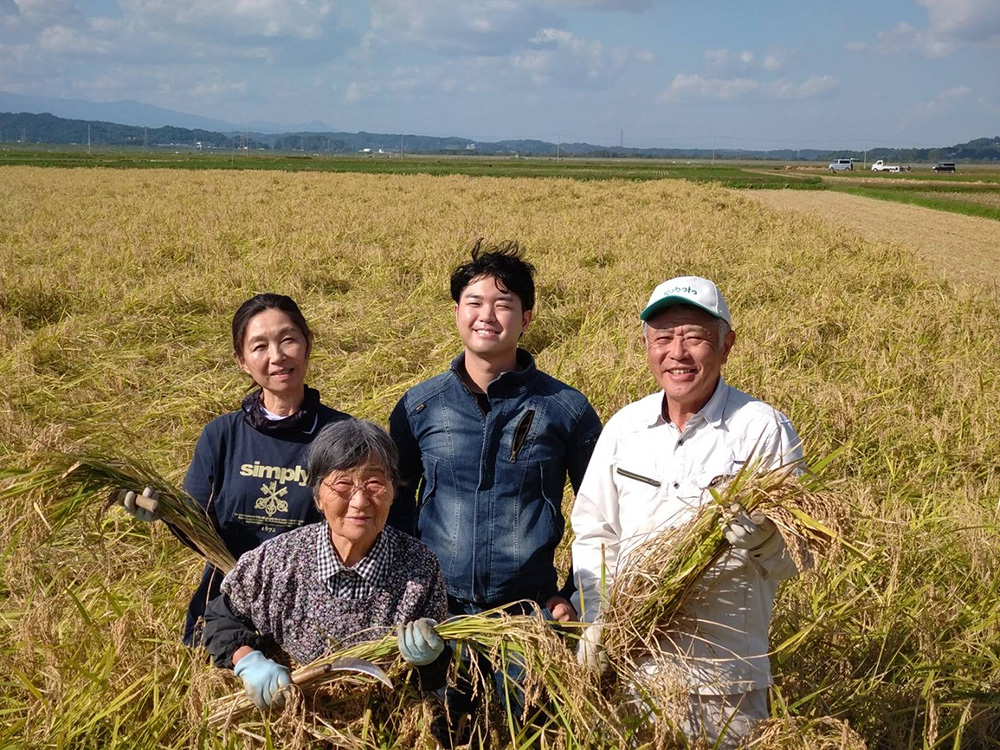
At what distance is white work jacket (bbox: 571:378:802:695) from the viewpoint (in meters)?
1.83

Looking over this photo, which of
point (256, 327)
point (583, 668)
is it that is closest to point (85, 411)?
point (256, 327)

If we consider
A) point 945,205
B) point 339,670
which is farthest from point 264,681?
point 945,205

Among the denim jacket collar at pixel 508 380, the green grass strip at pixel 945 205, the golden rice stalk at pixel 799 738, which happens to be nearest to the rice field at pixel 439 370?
the golden rice stalk at pixel 799 738

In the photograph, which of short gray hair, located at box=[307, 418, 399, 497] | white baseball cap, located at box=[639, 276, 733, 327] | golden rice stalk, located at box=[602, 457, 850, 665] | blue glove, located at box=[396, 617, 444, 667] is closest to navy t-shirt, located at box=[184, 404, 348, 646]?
short gray hair, located at box=[307, 418, 399, 497]

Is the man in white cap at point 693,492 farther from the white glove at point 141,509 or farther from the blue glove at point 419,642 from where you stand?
the white glove at point 141,509

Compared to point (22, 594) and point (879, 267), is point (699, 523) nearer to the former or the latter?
point (22, 594)

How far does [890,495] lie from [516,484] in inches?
85.1

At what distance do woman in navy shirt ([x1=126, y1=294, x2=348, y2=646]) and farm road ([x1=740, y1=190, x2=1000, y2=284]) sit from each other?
8147 millimetres

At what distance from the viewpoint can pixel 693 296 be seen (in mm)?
1915

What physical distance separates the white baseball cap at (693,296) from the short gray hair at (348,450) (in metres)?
0.68

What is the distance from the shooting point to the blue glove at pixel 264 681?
5.47 feet

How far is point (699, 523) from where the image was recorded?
5.50ft

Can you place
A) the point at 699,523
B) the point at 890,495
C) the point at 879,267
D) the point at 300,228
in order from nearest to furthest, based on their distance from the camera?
the point at 699,523 < the point at 890,495 < the point at 879,267 < the point at 300,228

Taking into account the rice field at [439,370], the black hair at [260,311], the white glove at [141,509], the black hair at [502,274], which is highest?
the black hair at [502,274]
